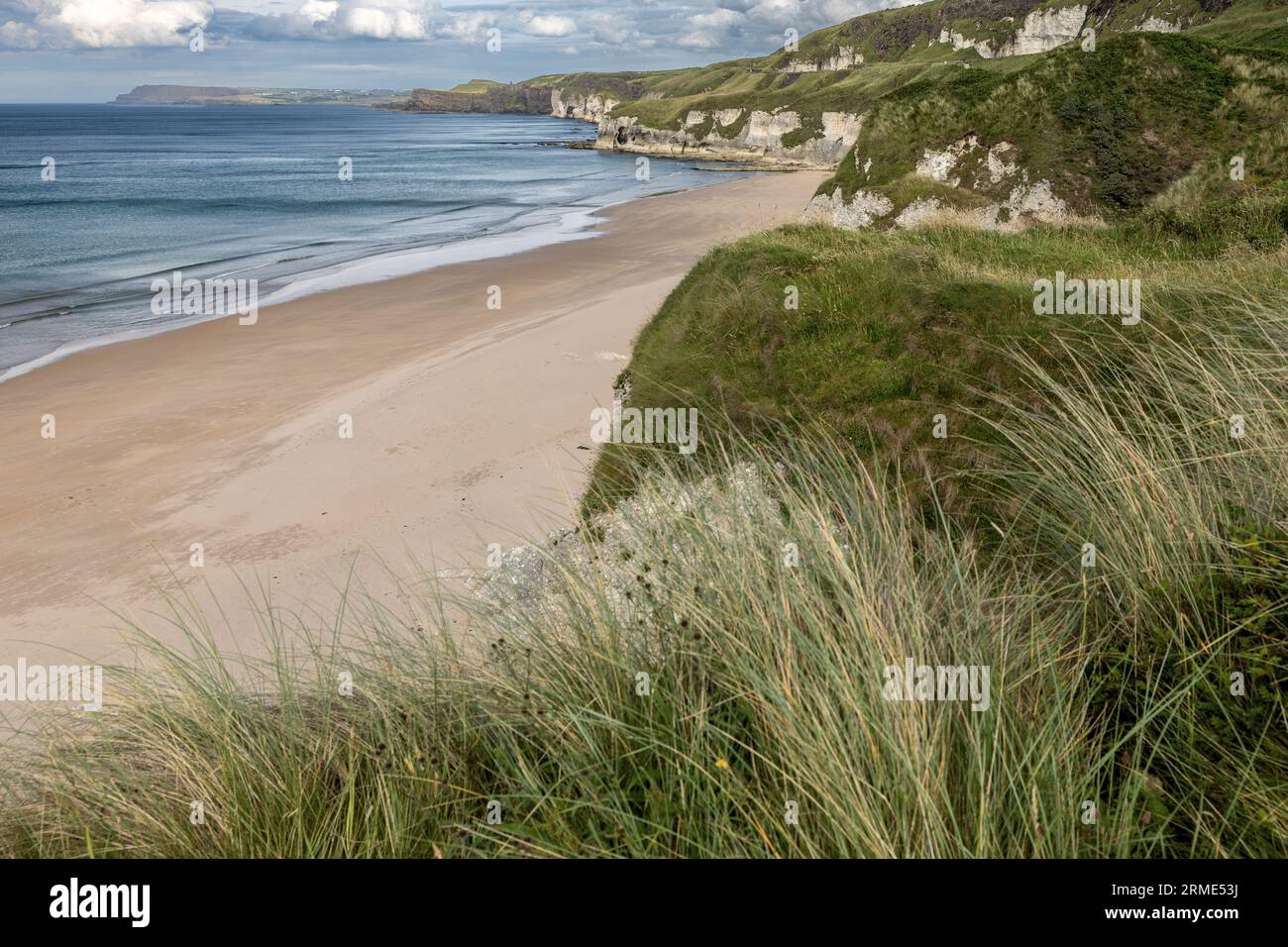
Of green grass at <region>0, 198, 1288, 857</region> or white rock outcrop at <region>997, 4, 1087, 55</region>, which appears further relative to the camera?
white rock outcrop at <region>997, 4, 1087, 55</region>

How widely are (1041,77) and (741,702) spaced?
87.1 feet

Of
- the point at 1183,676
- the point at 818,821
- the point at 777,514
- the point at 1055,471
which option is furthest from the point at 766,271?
the point at 818,821

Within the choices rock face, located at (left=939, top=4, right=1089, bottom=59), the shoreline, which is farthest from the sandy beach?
rock face, located at (left=939, top=4, right=1089, bottom=59)

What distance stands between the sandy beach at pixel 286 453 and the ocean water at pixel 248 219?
500cm

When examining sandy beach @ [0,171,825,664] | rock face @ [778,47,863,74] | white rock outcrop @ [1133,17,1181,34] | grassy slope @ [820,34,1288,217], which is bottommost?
sandy beach @ [0,171,825,664]

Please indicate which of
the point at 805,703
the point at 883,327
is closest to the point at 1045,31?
the point at 883,327

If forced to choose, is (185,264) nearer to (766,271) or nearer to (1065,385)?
(766,271)

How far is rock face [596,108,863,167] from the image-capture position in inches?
3981

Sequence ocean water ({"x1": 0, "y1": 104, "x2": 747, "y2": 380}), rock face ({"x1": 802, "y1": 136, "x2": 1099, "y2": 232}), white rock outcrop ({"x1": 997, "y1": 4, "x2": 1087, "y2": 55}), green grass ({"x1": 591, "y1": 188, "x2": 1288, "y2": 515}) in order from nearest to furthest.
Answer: green grass ({"x1": 591, "y1": 188, "x2": 1288, "y2": 515})
rock face ({"x1": 802, "y1": 136, "x2": 1099, "y2": 232})
ocean water ({"x1": 0, "y1": 104, "x2": 747, "y2": 380})
white rock outcrop ({"x1": 997, "y1": 4, "x2": 1087, "y2": 55})

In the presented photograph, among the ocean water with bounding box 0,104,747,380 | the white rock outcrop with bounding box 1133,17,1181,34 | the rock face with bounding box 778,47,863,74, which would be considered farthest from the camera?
the rock face with bounding box 778,47,863,74

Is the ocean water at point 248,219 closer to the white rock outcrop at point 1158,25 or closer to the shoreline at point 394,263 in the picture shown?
the shoreline at point 394,263

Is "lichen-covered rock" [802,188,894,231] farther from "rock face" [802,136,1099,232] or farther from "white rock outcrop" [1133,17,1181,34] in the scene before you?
"white rock outcrop" [1133,17,1181,34]

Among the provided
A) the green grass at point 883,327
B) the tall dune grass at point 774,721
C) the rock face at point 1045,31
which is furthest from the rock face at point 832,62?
the tall dune grass at point 774,721

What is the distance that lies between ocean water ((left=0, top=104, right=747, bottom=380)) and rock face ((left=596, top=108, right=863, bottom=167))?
38.4ft
